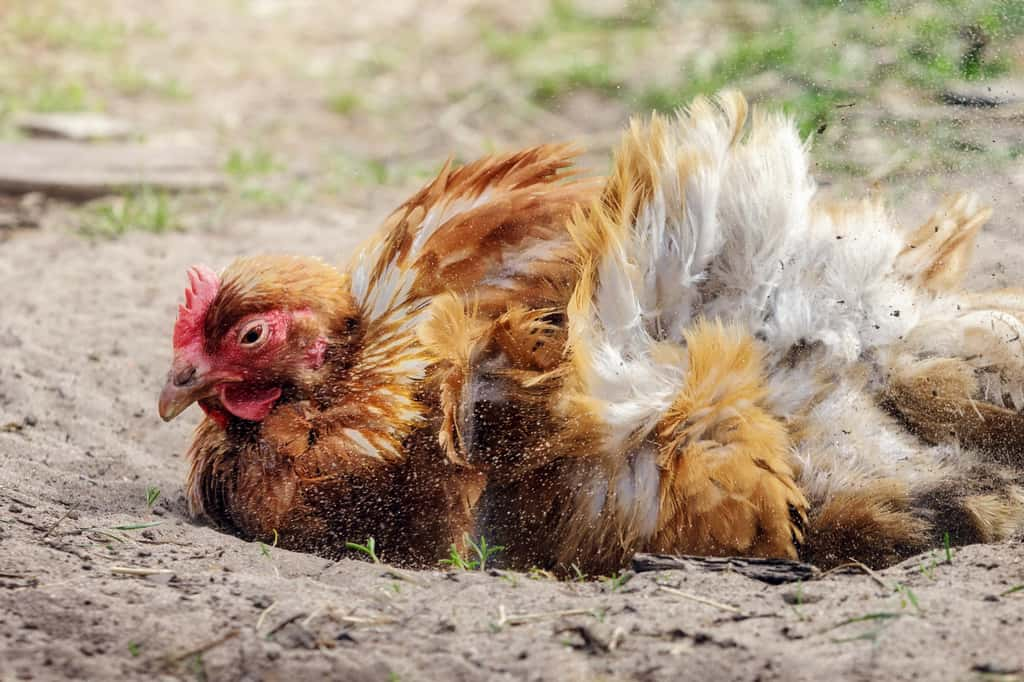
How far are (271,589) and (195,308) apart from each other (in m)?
1.01

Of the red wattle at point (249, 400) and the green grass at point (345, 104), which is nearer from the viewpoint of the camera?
the red wattle at point (249, 400)

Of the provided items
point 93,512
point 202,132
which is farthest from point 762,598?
point 202,132

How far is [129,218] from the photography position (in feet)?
21.7

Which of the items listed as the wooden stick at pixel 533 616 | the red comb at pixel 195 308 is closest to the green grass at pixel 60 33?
the red comb at pixel 195 308

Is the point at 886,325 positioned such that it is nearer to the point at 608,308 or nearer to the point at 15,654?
the point at 608,308

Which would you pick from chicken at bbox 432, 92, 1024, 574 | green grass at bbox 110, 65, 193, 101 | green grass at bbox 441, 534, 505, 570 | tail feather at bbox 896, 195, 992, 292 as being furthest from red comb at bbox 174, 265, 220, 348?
green grass at bbox 110, 65, 193, 101

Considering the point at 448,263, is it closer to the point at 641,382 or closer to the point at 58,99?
the point at 641,382

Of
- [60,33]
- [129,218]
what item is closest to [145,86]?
[60,33]

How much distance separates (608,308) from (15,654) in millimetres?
1737

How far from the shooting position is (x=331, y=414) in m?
3.32

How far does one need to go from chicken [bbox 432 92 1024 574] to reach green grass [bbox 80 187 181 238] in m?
3.82

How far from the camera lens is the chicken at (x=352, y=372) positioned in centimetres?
327

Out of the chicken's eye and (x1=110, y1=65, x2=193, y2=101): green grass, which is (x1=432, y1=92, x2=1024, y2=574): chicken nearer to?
the chicken's eye

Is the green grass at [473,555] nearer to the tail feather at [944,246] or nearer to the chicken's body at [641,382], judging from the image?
the chicken's body at [641,382]
